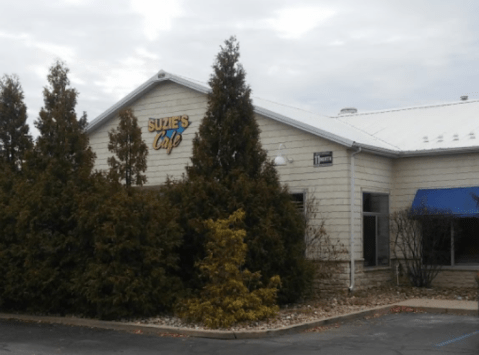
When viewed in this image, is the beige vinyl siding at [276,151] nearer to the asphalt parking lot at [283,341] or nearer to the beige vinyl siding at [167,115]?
the beige vinyl siding at [167,115]

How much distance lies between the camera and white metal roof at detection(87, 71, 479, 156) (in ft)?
62.3

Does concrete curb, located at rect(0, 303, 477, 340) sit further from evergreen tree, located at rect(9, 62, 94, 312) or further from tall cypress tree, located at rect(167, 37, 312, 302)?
tall cypress tree, located at rect(167, 37, 312, 302)

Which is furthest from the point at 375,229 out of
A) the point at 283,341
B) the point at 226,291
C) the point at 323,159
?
the point at 283,341

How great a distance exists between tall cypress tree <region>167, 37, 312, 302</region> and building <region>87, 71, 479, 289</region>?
264 cm

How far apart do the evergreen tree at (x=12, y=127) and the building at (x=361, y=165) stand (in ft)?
15.0

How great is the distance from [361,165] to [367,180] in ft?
1.66

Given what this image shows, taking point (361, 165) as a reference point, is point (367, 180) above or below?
below

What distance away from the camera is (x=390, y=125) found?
22.6 metres

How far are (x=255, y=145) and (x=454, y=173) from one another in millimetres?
6329

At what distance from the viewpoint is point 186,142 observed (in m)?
21.1

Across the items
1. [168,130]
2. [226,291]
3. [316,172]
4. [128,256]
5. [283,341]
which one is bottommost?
[283,341]

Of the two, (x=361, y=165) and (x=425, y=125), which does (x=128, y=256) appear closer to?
(x=361, y=165)

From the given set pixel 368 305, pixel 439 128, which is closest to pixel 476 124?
pixel 439 128

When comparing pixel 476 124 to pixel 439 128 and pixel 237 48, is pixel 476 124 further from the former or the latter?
pixel 237 48
